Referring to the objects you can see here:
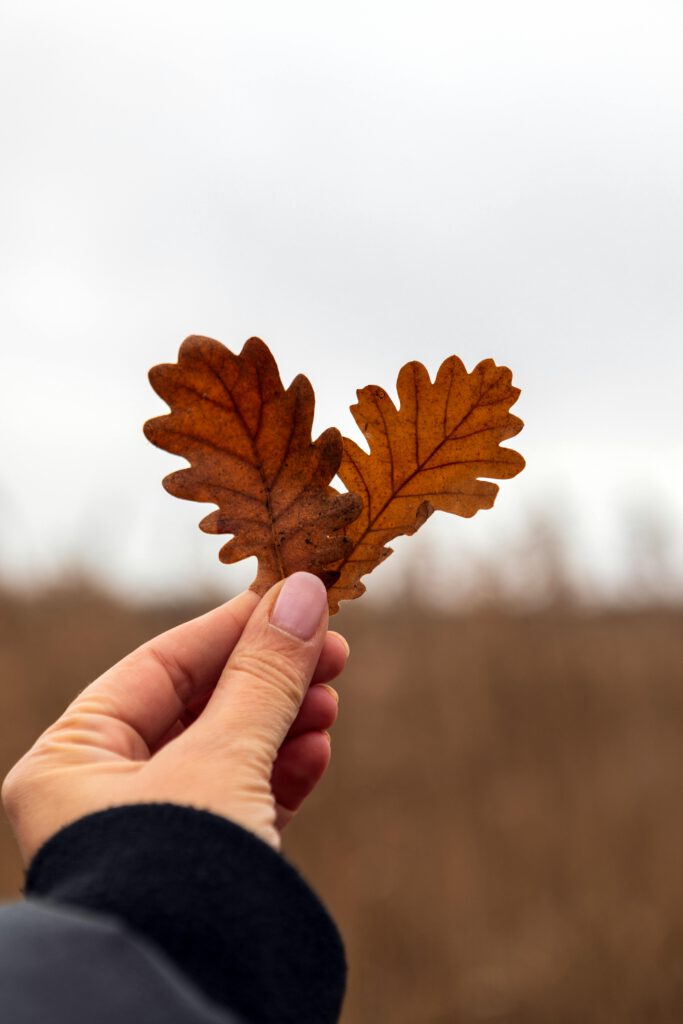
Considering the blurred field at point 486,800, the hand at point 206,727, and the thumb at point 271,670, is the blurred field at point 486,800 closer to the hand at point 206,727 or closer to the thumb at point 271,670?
the hand at point 206,727

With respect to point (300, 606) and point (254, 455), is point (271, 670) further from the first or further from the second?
point (254, 455)

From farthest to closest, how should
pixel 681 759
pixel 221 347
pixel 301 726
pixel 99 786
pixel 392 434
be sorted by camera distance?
pixel 681 759 → pixel 301 726 → pixel 392 434 → pixel 221 347 → pixel 99 786

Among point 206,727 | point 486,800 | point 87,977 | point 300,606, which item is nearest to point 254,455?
point 300,606

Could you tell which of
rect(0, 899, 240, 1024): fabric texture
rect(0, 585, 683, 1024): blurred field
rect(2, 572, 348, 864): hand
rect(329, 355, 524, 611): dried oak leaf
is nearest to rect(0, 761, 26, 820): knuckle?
rect(2, 572, 348, 864): hand

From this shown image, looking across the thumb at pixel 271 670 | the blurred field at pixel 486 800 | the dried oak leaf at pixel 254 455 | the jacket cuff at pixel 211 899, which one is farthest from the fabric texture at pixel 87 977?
the blurred field at pixel 486 800

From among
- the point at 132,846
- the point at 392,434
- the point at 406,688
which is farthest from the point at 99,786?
the point at 406,688

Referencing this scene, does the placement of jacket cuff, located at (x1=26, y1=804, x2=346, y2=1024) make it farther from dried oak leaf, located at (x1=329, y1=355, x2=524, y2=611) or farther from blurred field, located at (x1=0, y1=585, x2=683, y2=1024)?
blurred field, located at (x1=0, y1=585, x2=683, y2=1024)

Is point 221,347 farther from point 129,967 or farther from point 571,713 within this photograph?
point 571,713
